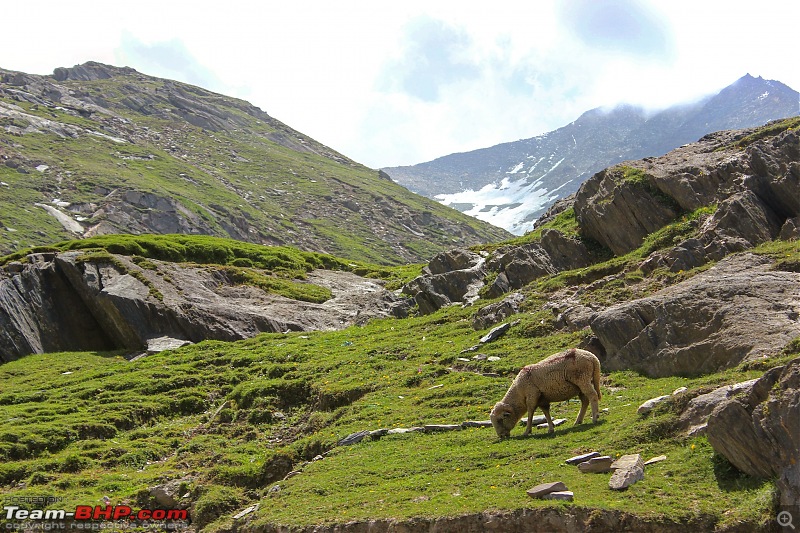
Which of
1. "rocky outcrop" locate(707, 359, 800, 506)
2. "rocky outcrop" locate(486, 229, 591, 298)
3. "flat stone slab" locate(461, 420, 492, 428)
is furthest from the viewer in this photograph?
"rocky outcrop" locate(486, 229, 591, 298)

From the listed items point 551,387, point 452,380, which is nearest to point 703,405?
point 551,387

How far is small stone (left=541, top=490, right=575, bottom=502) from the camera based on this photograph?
16.1 m

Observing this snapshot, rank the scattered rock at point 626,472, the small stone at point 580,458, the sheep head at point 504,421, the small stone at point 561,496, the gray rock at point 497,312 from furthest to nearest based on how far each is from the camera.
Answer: the gray rock at point 497,312 → the sheep head at point 504,421 → the small stone at point 580,458 → the scattered rock at point 626,472 → the small stone at point 561,496

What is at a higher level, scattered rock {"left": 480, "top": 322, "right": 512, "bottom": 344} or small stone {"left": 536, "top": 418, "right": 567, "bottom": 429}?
scattered rock {"left": 480, "top": 322, "right": 512, "bottom": 344}

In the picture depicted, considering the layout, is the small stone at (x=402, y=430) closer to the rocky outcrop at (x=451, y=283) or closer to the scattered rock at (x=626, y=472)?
the scattered rock at (x=626, y=472)

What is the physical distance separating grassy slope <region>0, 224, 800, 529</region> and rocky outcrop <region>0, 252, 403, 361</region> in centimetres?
384

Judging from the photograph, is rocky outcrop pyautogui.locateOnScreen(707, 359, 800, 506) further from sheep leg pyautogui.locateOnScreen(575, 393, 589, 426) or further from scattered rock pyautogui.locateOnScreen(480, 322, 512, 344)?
scattered rock pyautogui.locateOnScreen(480, 322, 512, 344)

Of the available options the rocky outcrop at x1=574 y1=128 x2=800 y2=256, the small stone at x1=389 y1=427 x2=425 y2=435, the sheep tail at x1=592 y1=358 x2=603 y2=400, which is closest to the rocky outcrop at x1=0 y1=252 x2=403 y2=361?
the rocky outcrop at x1=574 y1=128 x2=800 y2=256

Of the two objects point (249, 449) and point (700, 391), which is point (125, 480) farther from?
point (700, 391)

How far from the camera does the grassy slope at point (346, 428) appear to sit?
18000mm

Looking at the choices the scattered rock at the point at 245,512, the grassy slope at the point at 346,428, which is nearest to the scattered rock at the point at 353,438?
the grassy slope at the point at 346,428

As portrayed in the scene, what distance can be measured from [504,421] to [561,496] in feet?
22.6

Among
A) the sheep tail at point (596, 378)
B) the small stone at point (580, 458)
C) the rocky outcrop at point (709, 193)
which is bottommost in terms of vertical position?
the small stone at point (580, 458)

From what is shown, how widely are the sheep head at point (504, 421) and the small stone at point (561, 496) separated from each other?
6.39 meters
